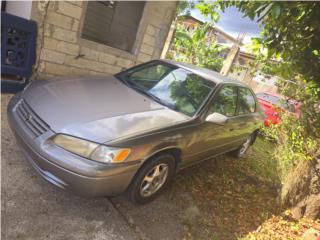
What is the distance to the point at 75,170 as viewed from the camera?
8.70 feet

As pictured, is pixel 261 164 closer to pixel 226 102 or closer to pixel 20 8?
pixel 226 102

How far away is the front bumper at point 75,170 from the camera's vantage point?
2660 millimetres

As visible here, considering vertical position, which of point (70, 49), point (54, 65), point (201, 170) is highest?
point (70, 49)

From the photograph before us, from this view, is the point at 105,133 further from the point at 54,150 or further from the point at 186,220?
the point at 186,220

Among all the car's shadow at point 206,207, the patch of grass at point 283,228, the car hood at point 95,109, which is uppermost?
the car hood at point 95,109

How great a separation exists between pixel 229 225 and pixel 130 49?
17.0ft

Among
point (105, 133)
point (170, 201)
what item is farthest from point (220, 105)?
point (105, 133)

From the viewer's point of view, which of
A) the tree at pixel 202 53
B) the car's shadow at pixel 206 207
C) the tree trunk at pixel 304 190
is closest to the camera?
the car's shadow at pixel 206 207

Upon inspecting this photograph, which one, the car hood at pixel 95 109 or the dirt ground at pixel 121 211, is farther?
the car hood at pixel 95 109

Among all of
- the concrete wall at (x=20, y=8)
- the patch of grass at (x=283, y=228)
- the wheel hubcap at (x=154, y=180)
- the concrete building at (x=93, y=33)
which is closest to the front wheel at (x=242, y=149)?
the patch of grass at (x=283, y=228)

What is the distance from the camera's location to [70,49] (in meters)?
6.12

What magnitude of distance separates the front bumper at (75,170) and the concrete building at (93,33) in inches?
132

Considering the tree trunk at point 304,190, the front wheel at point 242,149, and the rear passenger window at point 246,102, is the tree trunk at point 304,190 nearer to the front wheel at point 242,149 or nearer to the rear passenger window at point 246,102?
the rear passenger window at point 246,102

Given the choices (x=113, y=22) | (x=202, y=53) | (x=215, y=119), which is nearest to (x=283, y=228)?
(x=215, y=119)
